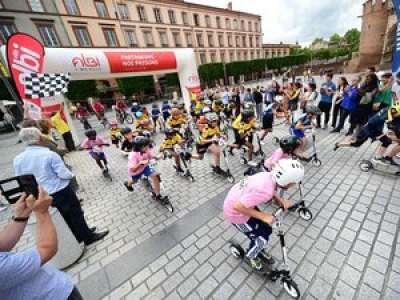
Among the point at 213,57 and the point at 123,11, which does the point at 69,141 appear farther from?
the point at 213,57

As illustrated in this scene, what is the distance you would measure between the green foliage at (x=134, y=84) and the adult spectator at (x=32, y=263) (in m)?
28.0

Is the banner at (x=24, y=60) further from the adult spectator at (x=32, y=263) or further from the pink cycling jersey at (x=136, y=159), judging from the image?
the adult spectator at (x=32, y=263)

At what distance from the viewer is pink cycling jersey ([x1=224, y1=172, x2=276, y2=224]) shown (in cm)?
204

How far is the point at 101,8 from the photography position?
24.0m

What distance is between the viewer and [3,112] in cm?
A: 1967

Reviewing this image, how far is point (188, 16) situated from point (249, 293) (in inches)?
1568

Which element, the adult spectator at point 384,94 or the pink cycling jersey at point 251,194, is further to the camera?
the adult spectator at point 384,94

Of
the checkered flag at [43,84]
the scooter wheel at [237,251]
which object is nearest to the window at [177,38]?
the checkered flag at [43,84]

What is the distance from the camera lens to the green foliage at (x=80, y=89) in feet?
75.9

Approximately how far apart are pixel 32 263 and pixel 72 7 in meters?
31.1

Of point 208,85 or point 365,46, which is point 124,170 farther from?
point 365,46

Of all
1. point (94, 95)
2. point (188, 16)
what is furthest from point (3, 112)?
point (188, 16)

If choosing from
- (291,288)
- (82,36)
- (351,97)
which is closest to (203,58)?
(82,36)

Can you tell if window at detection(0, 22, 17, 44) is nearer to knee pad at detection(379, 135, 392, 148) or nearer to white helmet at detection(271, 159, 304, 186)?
white helmet at detection(271, 159, 304, 186)
